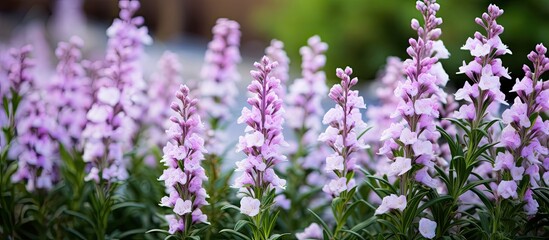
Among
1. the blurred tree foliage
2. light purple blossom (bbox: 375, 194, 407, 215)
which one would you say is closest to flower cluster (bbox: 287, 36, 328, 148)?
light purple blossom (bbox: 375, 194, 407, 215)

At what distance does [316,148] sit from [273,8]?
22.3 ft

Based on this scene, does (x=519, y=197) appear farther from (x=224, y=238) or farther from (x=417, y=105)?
(x=224, y=238)

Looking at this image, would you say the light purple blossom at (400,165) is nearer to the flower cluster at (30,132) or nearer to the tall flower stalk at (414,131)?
the tall flower stalk at (414,131)

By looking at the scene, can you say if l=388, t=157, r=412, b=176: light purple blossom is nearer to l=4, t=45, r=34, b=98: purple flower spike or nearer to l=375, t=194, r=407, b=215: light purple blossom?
l=375, t=194, r=407, b=215: light purple blossom

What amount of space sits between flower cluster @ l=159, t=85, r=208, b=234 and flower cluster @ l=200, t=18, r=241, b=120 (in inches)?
35.7

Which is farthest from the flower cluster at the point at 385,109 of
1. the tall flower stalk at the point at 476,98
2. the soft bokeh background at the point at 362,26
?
the soft bokeh background at the point at 362,26

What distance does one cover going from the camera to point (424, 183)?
6.19 ft

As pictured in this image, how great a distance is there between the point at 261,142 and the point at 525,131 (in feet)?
2.25

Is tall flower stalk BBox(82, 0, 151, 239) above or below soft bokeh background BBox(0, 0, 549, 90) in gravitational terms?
below

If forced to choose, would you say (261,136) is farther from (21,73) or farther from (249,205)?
(21,73)

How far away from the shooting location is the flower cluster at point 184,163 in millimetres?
1824

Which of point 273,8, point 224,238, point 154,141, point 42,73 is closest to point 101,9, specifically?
point 273,8

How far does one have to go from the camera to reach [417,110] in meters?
1.79

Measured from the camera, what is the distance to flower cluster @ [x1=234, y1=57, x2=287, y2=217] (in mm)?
1807
